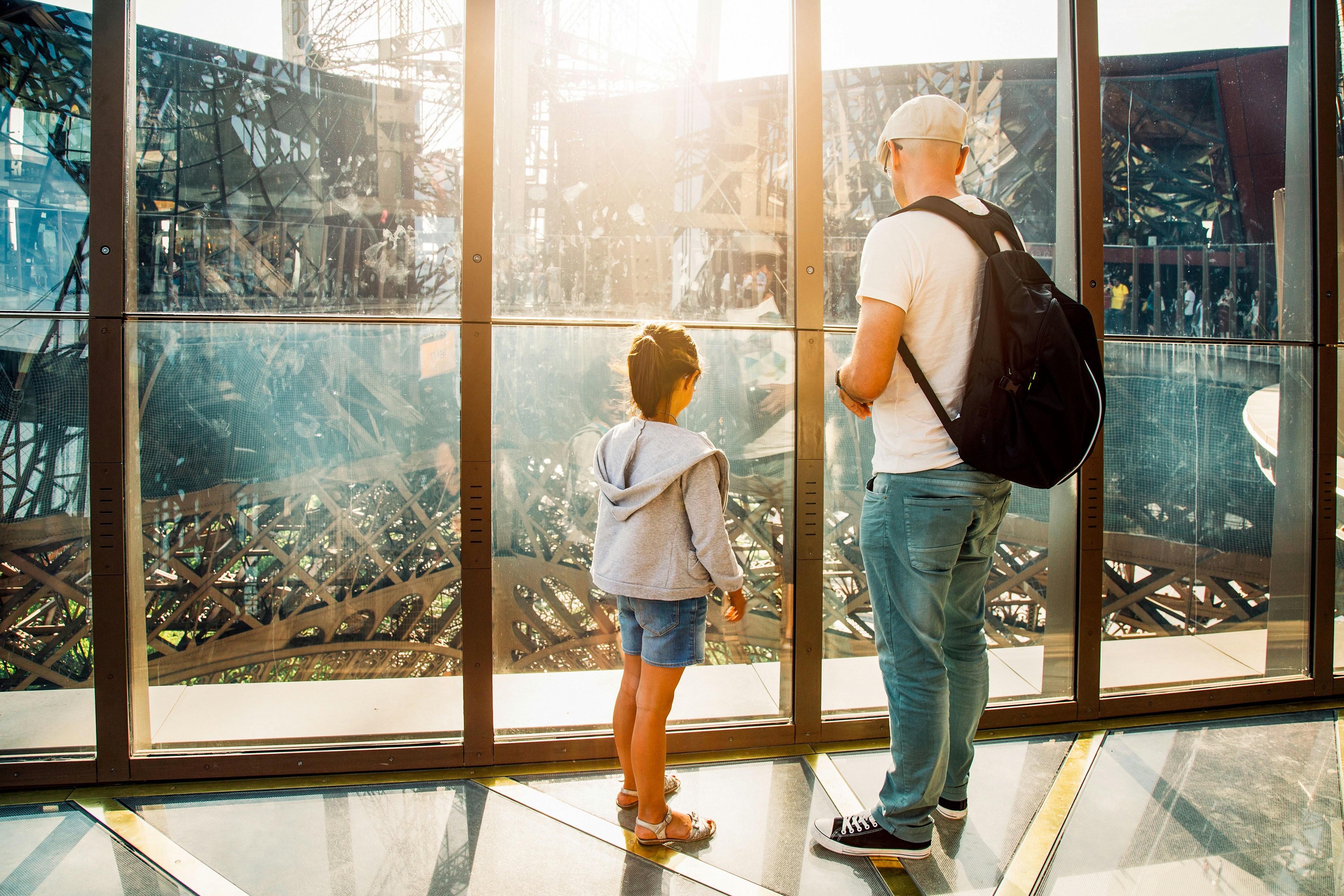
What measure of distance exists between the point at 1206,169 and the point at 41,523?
401 centimetres

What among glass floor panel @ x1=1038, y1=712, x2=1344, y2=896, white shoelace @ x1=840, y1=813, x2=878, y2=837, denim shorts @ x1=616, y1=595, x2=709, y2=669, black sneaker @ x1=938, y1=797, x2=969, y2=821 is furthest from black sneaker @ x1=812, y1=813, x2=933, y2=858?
denim shorts @ x1=616, y1=595, x2=709, y2=669

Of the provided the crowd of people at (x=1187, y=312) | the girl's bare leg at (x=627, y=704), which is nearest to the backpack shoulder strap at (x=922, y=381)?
the girl's bare leg at (x=627, y=704)

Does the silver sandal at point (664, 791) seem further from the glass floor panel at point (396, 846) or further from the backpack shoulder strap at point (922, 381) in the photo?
the backpack shoulder strap at point (922, 381)

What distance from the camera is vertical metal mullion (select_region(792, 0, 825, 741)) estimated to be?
7.45 feet

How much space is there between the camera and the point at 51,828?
6.06 ft

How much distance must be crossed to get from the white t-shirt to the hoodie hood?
1.41 feet

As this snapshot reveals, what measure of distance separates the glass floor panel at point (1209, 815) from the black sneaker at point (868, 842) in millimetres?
273

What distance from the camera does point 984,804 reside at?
196cm

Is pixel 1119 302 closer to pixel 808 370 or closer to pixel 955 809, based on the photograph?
pixel 808 370

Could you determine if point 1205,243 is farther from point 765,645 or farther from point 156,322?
point 156,322

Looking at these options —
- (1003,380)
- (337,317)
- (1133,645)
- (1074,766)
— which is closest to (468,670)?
(337,317)

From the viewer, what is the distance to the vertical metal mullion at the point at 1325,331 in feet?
8.62

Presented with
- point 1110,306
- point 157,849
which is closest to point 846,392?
point 1110,306

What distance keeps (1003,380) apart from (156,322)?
7.44 feet
